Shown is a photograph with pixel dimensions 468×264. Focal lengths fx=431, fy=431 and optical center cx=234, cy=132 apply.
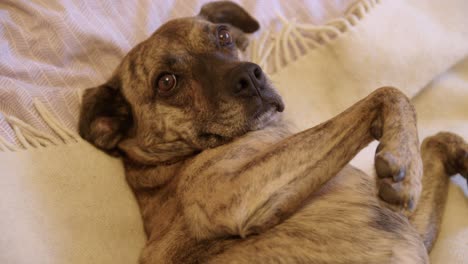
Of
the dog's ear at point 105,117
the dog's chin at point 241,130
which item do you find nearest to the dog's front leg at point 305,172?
the dog's chin at point 241,130

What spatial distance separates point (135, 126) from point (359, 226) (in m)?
1.26

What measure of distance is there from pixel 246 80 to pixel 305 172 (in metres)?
0.54

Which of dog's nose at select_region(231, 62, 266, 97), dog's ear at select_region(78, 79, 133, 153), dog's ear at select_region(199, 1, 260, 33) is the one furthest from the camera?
dog's ear at select_region(199, 1, 260, 33)

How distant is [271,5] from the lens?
3041mm

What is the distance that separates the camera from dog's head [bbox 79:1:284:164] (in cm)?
200

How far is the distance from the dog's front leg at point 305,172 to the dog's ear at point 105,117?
740 mm

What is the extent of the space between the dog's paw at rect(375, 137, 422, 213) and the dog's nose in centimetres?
66

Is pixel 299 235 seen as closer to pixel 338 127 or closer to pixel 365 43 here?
pixel 338 127

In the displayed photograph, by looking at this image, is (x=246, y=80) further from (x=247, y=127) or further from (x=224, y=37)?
(x=224, y=37)

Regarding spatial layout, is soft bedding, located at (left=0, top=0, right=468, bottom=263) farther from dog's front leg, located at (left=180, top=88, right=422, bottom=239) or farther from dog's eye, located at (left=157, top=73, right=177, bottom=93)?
dog's front leg, located at (left=180, top=88, right=422, bottom=239)

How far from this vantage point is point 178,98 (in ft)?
7.03

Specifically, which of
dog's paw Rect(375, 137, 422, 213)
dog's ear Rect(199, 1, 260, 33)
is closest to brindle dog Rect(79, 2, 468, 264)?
dog's paw Rect(375, 137, 422, 213)

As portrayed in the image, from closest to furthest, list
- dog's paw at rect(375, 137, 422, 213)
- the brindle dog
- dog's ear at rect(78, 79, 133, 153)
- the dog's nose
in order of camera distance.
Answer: dog's paw at rect(375, 137, 422, 213), the brindle dog, the dog's nose, dog's ear at rect(78, 79, 133, 153)

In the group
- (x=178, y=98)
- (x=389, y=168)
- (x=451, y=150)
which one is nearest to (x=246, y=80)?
(x=178, y=98)
